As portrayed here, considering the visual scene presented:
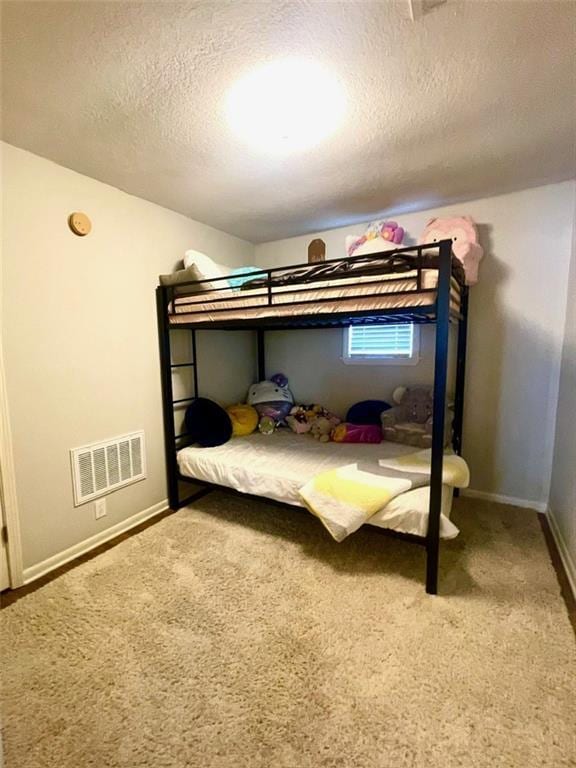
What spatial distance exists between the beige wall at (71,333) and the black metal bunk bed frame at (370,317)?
9 centimetres

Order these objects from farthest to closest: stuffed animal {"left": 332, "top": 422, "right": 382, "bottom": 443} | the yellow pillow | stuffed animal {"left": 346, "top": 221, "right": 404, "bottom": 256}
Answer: the yellow pillow → stuffed animal {"left": 332, "top": 422, "right": 382, "bottom": 443} → stuffed animal {"left": 346, "top": 221, "right": 404, "bottom": 256}

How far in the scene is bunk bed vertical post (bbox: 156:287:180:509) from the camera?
238 cm

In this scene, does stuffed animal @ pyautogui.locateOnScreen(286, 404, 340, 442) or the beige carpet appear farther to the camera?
stuffed animal @ pyautogui.locateOnScreen(286, 404, 340, 442)

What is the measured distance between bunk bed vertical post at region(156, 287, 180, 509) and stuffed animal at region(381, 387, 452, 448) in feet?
5.46

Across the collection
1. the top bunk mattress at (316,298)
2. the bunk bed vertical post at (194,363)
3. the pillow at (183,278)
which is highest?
the pillow at (183,278)

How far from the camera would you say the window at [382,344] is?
109 inches

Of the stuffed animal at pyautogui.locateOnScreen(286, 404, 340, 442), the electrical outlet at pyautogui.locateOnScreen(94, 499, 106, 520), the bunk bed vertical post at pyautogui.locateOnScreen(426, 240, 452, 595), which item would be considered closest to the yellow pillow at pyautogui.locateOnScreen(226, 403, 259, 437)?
the stuffed animal at pyautogui.locateOnScreen(286, 404, 340, 442)

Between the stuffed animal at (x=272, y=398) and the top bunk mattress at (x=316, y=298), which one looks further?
the stuffed animal at (x=272, y=398)

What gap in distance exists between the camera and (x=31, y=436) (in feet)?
5.74

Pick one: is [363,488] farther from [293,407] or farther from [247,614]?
[293,407]

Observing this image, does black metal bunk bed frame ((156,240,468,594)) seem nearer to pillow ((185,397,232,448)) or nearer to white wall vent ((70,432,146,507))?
pillow ((185,397,232,448))

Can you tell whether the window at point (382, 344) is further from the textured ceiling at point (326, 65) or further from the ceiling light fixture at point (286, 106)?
the ceiling light fixture at point (286, 106)

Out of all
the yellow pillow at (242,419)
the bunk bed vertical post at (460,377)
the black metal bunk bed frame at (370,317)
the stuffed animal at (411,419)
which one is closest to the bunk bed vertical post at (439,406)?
the black metal bunk bed frame at (370,317)

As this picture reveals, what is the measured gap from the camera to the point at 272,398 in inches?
123
